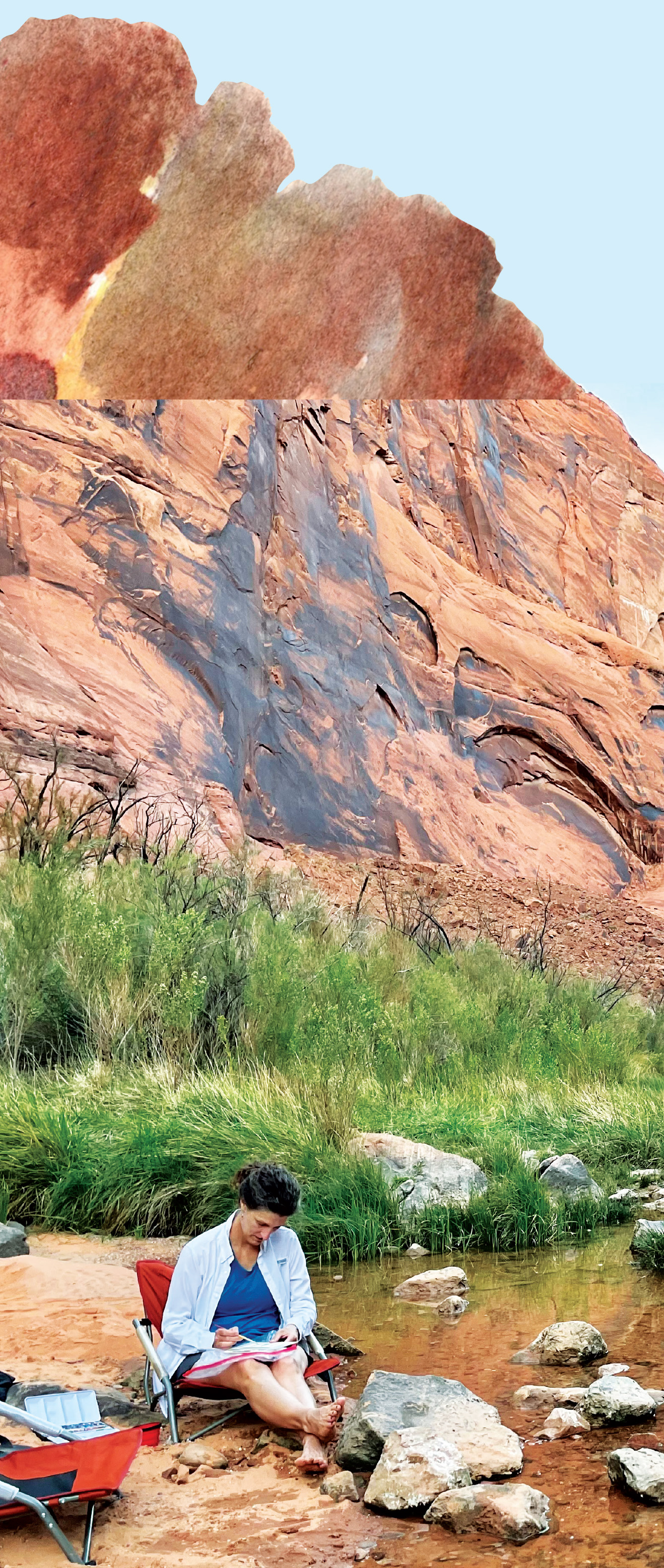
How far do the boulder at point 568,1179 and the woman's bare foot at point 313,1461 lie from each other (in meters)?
3.28

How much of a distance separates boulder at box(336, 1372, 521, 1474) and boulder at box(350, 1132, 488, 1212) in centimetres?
251

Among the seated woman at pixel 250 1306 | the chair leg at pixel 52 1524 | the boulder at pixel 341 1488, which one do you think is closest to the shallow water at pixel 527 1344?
the boulder at pixel 341 1488

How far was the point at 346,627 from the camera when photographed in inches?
916

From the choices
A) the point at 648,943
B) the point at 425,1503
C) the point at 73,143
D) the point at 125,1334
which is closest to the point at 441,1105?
the point at 125,1334

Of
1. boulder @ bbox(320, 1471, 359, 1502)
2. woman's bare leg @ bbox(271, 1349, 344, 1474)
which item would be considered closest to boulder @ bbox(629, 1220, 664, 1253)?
woman's bare leg @ bbox(271, 1349, 344, 1474)

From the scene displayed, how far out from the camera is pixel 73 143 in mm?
24734

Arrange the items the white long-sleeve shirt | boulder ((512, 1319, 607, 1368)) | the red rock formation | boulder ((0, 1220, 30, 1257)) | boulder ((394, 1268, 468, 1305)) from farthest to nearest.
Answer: the red rock formation
boulder ((0, 1220, 30, 1257))
boulder ((394, 1268, 468, 1305))
boulder ((512, 1319, 607, 1368))
the white long-sleeve shirt

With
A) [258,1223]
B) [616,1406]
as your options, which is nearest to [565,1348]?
[616,1406]

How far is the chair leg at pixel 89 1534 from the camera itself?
3057 mm

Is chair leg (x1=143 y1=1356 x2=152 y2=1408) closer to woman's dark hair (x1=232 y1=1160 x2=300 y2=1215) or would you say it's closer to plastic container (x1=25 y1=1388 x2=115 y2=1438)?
plastic container (x1=25 y1=1388 x2=115 y2=1438)

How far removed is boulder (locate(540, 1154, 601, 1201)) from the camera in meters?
6.76

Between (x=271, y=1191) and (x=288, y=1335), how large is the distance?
0.45 meters

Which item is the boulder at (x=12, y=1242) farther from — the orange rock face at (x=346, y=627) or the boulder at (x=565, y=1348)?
the orange rock face at (x=346, y=627)

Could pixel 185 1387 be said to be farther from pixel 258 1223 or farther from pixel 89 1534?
pixel 89 1534
